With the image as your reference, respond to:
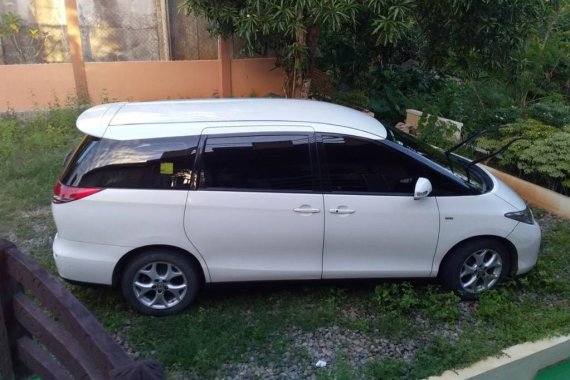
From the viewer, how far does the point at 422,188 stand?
408 centimetres

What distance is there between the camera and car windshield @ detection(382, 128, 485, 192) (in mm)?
4442

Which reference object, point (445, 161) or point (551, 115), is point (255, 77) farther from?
point (445, 161)

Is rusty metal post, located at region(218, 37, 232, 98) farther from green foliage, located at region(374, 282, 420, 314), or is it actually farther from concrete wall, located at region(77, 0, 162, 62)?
green foliage, located at region(374, 282, 420, 314)

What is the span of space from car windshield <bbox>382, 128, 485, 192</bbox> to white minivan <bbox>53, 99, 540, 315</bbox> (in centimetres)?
8

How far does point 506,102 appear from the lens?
8.83m

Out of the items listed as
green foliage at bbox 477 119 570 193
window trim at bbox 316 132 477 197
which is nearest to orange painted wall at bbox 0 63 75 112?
window trim at bbox 316 132 477 197

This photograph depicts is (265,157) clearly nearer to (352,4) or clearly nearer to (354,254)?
(354,254)

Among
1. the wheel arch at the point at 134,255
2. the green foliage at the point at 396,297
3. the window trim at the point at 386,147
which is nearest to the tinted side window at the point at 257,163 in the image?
the window trim at the point at 386,147

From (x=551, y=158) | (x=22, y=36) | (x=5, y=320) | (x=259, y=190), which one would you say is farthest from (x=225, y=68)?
(x=5, y=320)

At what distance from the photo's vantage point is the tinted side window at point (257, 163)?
4.07 m

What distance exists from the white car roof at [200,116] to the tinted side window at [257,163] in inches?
5.9

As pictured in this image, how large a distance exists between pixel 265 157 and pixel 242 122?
0.33 m

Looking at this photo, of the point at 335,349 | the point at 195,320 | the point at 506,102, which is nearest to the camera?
the point at 335,349

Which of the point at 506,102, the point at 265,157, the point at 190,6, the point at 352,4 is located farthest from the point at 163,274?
the point at 506,102
